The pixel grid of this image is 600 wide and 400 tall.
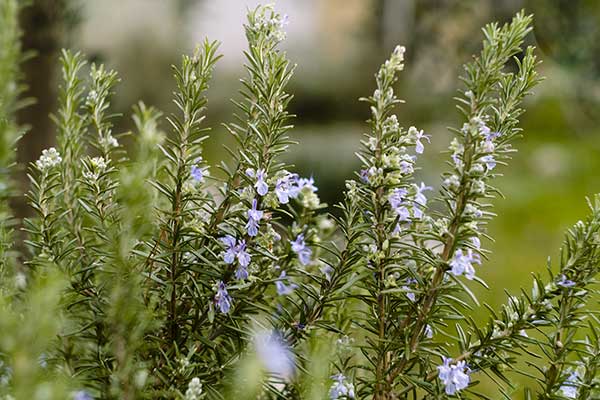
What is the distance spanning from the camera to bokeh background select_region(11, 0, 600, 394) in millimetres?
3811

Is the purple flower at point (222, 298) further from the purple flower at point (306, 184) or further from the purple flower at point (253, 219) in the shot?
the purple flower at point (306, 184)

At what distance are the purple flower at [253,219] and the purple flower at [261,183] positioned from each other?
2 cm

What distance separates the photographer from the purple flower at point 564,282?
2.38 feet

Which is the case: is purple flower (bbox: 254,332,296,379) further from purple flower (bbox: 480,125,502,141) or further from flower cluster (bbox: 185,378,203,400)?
purple flower (bbox: 480,125,502,141)

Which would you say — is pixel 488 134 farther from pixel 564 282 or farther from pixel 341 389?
pixel 341 389

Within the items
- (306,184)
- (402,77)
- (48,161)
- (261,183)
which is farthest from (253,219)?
(402,77)

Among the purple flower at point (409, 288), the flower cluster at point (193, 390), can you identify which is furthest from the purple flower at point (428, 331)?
the flower cluster at point (193, 390)

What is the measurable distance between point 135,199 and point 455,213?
0.33 meters

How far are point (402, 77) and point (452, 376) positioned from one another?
12.6 feet

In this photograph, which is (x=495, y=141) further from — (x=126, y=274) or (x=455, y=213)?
(x=126, y=274)

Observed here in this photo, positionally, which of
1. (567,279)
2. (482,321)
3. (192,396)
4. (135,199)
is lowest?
(192,396)

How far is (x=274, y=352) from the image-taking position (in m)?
0.78

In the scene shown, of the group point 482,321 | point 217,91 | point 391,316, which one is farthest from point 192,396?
point 217,91

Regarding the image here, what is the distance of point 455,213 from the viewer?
718 mm
